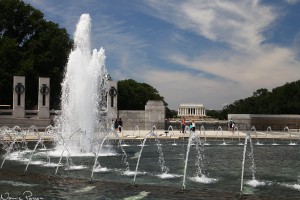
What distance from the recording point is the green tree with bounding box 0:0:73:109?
44.7 meters

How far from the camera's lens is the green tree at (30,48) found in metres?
44.7

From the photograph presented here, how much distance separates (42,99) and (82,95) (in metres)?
18.6

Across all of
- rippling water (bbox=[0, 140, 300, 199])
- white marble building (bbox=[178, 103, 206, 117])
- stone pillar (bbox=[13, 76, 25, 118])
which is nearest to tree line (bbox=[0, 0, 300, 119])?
stone pillar (bbox=[13, 76, 25, 118])

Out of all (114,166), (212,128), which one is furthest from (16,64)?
(114,166)

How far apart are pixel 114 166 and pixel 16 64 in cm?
3357

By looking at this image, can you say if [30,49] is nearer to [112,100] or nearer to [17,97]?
[17,97]

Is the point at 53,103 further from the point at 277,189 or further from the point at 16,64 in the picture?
the point at 277,189

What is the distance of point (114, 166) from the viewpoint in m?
15.1

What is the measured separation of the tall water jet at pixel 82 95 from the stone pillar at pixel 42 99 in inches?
611

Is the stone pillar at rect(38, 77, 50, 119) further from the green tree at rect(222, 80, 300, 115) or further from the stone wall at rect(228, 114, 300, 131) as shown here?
the green tree at rect(222, 80, 300, 115)

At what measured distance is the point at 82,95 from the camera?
20812mm

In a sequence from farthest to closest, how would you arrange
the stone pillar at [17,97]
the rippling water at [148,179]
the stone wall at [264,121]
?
1. the stone wall at [264,121]
2. the stone pillar at [17,97]
3. the rippling water at [148,179]
